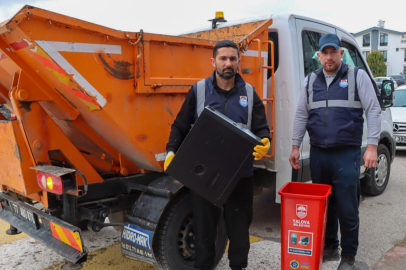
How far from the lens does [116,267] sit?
3533mm

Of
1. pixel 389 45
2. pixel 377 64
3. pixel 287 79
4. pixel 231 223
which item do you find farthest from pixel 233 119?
pixel 389 45

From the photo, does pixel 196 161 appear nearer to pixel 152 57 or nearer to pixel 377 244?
pixel 152 57

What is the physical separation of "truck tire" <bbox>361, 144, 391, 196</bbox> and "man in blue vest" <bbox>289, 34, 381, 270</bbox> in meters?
2.45

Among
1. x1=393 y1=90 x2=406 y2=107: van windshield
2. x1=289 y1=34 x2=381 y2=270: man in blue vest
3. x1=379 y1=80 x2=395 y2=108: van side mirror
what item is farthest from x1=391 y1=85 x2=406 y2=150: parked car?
x1=289 y1=34 x2=381 y2=270: man in blue vest

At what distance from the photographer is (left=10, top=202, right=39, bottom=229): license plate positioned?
9.85 feet

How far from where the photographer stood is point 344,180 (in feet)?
10.2

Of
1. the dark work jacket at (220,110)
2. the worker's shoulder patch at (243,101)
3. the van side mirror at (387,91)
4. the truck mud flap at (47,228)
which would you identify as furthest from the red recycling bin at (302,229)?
the van side mirror at (387,91)

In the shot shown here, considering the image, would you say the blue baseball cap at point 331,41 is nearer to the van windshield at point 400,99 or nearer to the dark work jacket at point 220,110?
the dark work jacket at point 220,110

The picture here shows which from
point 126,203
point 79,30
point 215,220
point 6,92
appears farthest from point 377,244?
point 6,92

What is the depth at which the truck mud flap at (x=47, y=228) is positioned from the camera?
8.84ft

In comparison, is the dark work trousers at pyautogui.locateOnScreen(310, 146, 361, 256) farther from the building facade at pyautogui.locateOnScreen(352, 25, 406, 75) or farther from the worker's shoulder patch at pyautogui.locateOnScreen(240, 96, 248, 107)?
the building facade at pyautogui.locateOnScreen(352, 25, 406, 75)

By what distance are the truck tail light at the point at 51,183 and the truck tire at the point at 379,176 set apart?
4.26 meters

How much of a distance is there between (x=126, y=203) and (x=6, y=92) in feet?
4.43

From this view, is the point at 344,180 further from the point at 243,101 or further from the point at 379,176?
the point at 379,176
